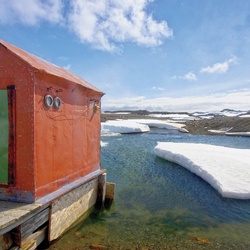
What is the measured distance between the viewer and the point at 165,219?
815 cm

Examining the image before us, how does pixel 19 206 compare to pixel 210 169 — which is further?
pixel 210 169

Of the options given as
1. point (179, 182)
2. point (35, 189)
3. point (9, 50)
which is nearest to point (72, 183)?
point (35, 189)

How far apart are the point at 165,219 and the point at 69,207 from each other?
3197 millimetres

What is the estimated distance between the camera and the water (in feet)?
21.8

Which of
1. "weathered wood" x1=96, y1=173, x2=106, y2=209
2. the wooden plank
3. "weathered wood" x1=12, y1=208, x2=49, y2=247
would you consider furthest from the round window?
"weathered wood" x1=96, y1=173, x2=106, y2=209

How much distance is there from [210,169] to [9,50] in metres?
10.7

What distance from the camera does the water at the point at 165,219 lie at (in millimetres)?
6656

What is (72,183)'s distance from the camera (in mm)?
6922

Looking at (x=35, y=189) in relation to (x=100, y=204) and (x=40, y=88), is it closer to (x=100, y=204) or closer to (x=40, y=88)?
(x=40, y=88)

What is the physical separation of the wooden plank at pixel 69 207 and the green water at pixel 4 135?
1307mm

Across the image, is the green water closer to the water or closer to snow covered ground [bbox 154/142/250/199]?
the water

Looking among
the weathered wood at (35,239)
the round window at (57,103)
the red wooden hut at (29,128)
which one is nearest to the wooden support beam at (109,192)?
the red wooden hut at (29,128)

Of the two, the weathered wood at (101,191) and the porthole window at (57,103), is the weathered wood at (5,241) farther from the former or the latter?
the weathered wood at (101,191)

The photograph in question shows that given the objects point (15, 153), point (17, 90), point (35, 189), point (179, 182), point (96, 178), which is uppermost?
point (17, 90)
